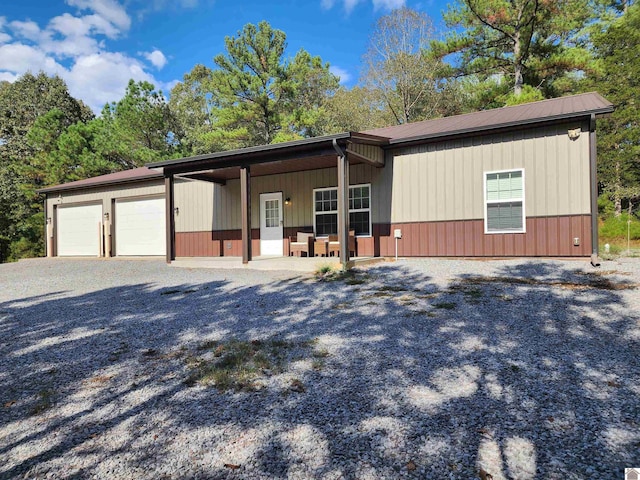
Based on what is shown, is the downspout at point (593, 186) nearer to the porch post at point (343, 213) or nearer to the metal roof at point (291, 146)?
the metal roof at point (291, 146)

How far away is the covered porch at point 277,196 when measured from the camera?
324 inches

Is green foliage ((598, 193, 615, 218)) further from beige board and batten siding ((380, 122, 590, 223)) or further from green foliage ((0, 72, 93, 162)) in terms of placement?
green foliage ((0, 72, 93, 162))

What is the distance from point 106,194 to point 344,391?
555 inches

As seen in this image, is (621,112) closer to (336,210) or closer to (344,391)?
(336,210)

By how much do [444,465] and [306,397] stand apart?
0.97 metres

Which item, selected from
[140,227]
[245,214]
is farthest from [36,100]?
[245,214]

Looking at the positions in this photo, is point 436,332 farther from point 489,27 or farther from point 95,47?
point 95,47

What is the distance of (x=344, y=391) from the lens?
98.5 inches

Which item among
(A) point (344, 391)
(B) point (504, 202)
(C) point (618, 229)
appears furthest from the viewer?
(C) point (618, 229)

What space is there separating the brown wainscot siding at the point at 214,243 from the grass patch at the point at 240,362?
300 inches

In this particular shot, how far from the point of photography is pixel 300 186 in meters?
10.7

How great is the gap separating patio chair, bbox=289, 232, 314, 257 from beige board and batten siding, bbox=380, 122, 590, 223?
7.16 feet

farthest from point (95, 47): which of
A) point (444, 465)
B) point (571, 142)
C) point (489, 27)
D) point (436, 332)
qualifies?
point (444, 465)

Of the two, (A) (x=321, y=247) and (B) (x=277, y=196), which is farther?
(B) (x=277, y=196)
